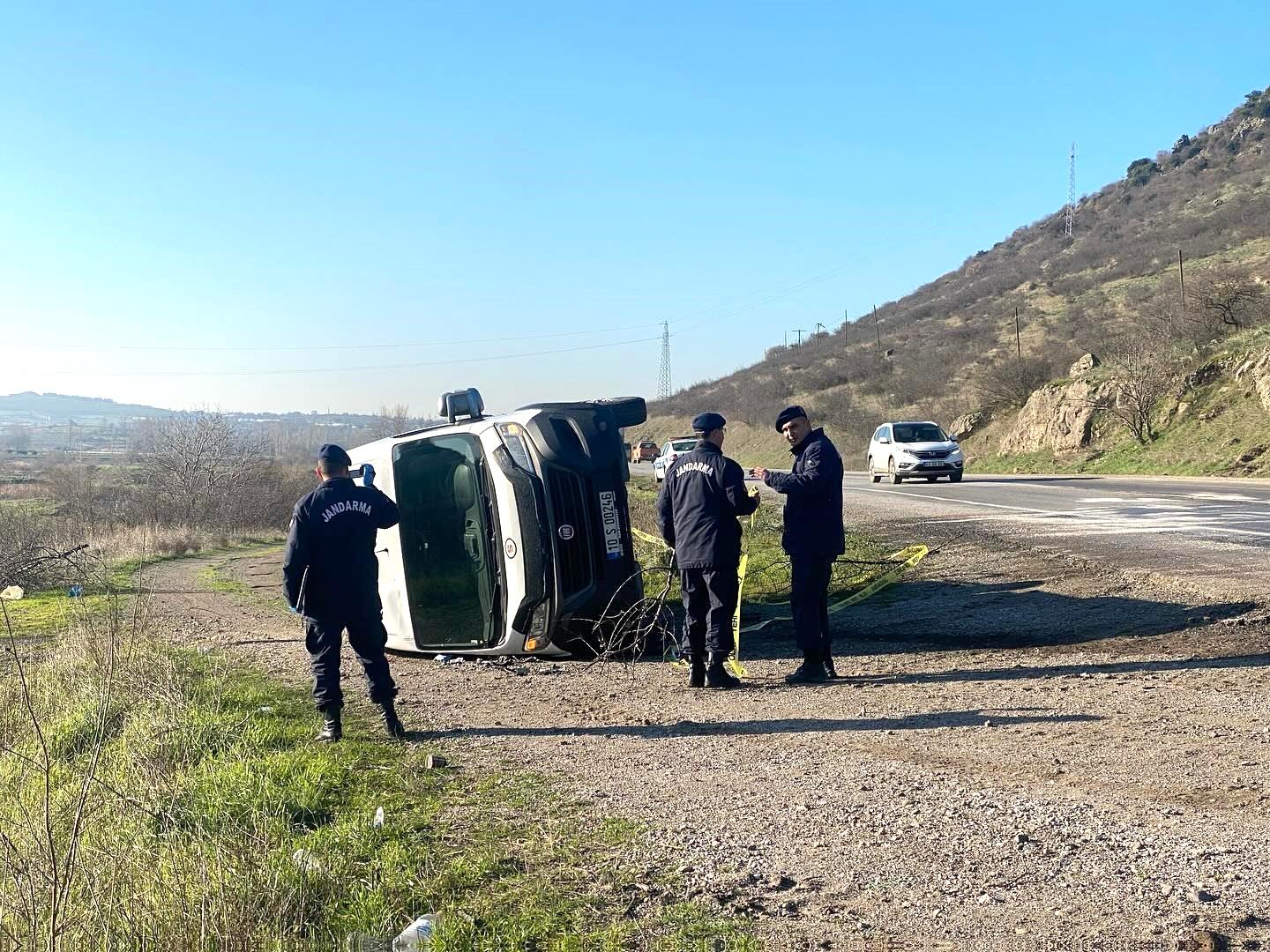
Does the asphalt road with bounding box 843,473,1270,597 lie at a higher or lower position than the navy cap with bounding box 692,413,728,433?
lower

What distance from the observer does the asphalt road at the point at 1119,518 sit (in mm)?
10078

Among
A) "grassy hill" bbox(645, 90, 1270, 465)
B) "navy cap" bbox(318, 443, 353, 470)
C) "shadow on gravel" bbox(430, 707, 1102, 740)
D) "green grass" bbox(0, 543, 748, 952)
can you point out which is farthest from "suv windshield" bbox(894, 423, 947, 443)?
"green grass" bbox(0, 543, 748, 952)

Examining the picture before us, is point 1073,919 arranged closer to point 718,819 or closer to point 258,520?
point 718,819

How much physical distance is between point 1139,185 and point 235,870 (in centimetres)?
9635

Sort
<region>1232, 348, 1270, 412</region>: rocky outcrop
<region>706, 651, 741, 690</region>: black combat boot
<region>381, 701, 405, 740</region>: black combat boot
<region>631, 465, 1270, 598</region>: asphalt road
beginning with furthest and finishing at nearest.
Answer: <region>1232, 348, 1270, 412</region>: rocky outcrop
<region>631, 465, 1270, 598</region>: asphalt road
<region>706, 651, 741, 690</region>: black combat boot
<region>381, 701, 405, 740</region>: black combat boot

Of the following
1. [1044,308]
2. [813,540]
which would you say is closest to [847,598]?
[813,540]

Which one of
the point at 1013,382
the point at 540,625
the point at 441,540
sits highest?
the point at 1013,382

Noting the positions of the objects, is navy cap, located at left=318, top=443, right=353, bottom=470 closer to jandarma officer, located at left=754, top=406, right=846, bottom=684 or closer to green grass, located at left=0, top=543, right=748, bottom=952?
green grass, located at left=0, top=543, right=748, bottom=952

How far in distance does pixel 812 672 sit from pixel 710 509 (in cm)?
131

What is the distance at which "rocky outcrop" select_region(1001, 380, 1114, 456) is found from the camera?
3516 centimetres

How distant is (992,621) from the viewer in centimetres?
880

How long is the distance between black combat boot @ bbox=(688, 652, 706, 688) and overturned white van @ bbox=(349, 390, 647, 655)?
979 mm

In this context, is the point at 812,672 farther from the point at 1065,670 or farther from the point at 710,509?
the point at 1065,670

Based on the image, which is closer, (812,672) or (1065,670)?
(1065,670)
